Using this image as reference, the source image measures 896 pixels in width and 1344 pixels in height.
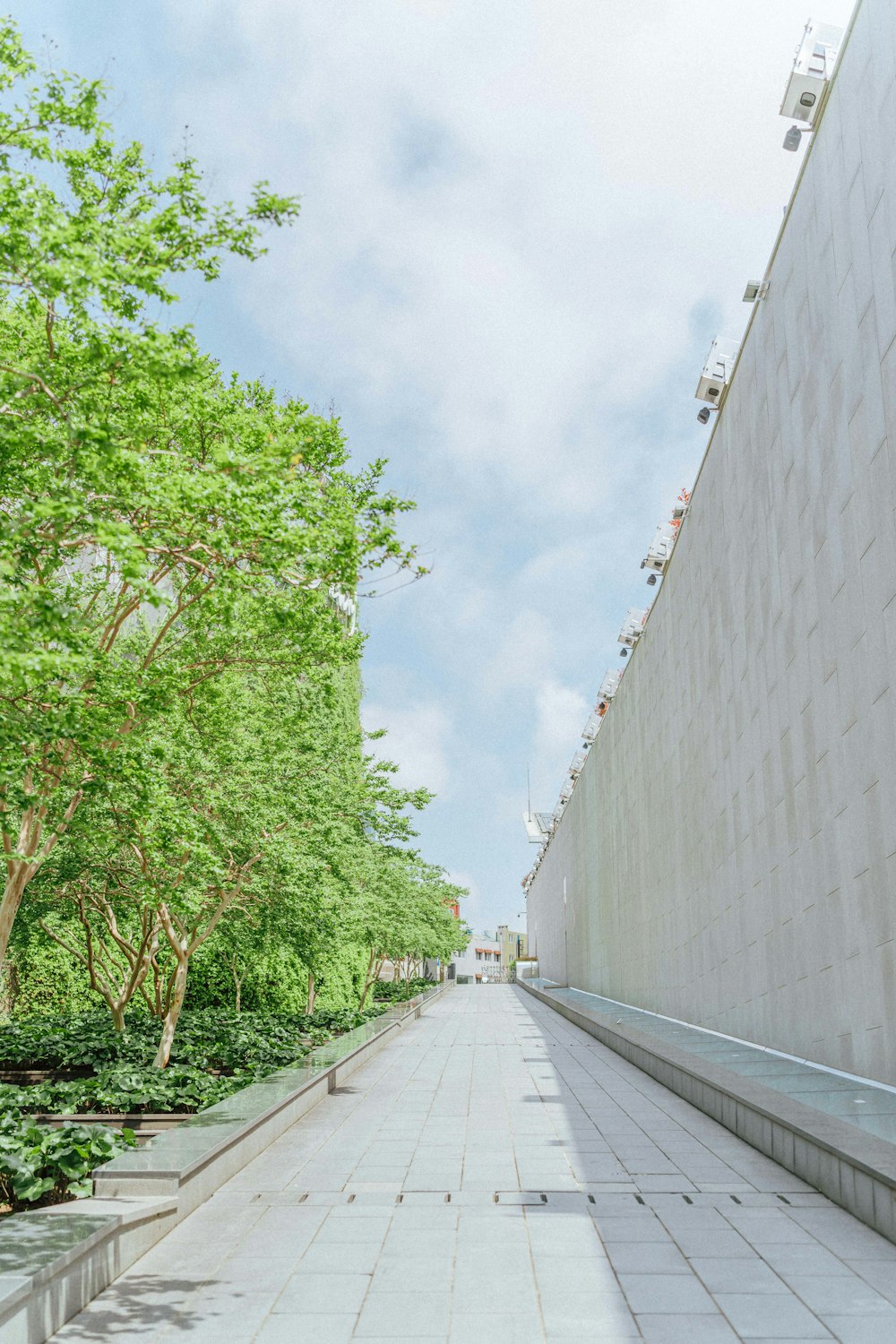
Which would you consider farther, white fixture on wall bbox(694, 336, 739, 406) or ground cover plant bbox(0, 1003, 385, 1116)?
white fixture on wall bbox(694, 336, 739, 406)

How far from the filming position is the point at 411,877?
37406 millimetres

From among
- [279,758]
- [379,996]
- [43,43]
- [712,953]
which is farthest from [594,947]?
[43,43]

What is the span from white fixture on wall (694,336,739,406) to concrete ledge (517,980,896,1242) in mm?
10258

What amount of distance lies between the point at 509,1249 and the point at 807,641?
26.8 feet

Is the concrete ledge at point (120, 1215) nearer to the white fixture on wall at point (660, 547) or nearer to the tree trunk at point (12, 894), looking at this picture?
the tree trunk at point (12, 894)

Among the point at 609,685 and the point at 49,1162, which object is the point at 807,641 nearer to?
the point at 49,1162

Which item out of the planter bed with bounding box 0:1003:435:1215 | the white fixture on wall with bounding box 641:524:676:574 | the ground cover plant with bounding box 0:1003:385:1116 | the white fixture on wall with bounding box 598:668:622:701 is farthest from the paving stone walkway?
the white fixture on wall with bounding box 598:668:622:701

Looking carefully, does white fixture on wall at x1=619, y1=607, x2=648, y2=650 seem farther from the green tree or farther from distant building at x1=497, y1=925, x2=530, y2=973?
distant building at x1=497, y1=925, x2=530, y2=973

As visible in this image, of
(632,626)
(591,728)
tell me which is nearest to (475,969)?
(591,728)

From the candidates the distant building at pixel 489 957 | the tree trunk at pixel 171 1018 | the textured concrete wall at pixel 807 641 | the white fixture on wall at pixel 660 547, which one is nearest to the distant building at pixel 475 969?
the distant building at pixel 489 957

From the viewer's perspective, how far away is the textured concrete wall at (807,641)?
9.43 m

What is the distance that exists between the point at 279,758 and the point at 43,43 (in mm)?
8510

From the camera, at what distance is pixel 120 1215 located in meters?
5.05

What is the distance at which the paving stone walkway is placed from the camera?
4.28 m
